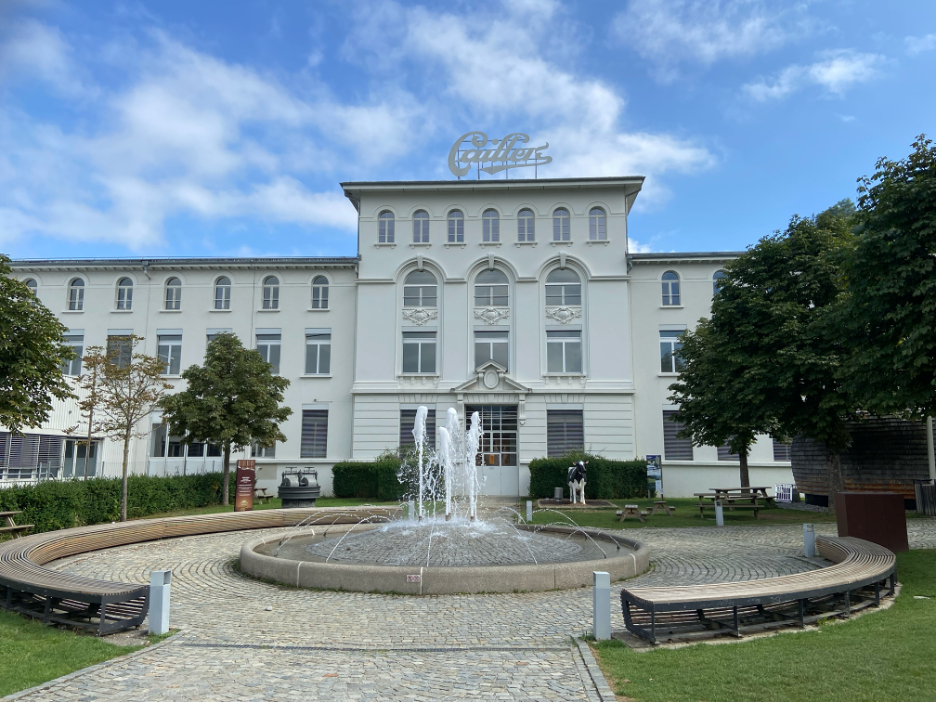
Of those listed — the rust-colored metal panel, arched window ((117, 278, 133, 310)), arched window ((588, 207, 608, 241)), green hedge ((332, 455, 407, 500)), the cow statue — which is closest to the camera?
the rust-colored metal panel

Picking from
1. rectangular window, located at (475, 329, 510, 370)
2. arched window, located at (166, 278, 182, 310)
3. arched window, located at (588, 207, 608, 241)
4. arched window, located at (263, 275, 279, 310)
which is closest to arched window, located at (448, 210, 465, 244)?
rectangular window, located at (475, 329, 510, 370)

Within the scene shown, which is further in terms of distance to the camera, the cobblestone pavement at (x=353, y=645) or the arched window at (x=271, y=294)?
the arched window at (x=271, y=294)

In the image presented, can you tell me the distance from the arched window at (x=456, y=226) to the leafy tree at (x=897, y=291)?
73.7 feet

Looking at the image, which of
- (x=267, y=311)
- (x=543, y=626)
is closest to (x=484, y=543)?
(x=543, y=626)

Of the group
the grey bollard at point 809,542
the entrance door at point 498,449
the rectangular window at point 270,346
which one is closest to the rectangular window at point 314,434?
the rectangular window at point 270,346

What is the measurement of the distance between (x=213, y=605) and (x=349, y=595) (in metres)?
1.84

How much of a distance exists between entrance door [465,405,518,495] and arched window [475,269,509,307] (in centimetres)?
499

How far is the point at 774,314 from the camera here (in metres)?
19.6

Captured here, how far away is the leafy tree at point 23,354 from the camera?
543 inches

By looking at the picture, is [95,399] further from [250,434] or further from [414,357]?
[414,357]

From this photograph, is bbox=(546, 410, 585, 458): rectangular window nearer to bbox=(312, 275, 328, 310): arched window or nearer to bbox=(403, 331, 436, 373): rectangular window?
bbox=(403, 331, 436, 373): rectangular window

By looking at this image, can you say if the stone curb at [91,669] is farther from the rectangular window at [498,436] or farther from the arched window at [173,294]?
the arched window at [173,294]

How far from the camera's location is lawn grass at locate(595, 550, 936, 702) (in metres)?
5.30

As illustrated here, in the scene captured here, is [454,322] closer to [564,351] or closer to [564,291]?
[564,351]
